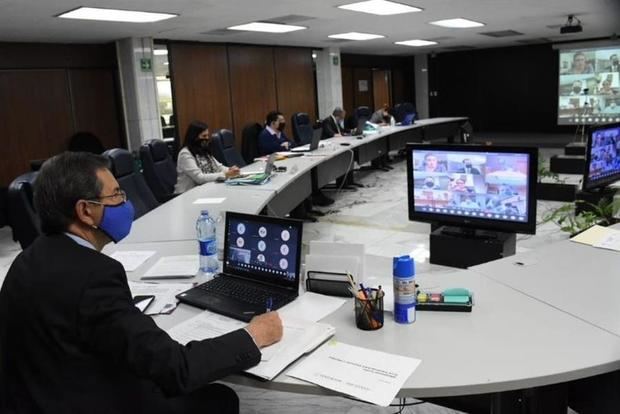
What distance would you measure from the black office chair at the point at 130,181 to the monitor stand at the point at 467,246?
7.01 feet

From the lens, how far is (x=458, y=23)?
854cm

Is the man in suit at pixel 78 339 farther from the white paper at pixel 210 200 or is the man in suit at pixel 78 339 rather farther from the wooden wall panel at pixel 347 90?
the wooden wall panel at pixel 347 90

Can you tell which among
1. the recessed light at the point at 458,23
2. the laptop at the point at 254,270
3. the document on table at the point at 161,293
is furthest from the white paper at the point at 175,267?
the recessed light at the point at 458,23

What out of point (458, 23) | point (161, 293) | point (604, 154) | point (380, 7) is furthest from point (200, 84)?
point (161, 293)

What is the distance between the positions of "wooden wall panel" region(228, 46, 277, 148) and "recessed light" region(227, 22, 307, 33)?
1.67 m

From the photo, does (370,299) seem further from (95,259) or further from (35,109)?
(35,109)

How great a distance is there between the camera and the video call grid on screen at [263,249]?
6.51 ft

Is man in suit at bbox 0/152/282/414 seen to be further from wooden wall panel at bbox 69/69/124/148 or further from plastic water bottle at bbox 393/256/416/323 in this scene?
wooden wall panel at bbox 69/69/124/148

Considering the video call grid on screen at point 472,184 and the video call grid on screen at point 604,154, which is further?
the video call grid on screen at point 604,154

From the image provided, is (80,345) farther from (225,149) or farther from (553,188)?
(553,188)

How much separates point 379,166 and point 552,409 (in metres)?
7.85

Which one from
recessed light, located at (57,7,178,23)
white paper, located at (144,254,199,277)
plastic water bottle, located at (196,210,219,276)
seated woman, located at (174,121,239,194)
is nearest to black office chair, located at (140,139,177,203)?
seated woman, located at (174,121,239,194)

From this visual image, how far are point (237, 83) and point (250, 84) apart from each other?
13.6 inches

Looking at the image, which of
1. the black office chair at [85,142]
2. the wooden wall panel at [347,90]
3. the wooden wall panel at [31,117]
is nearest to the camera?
the wooden wall panel at [31,117]
